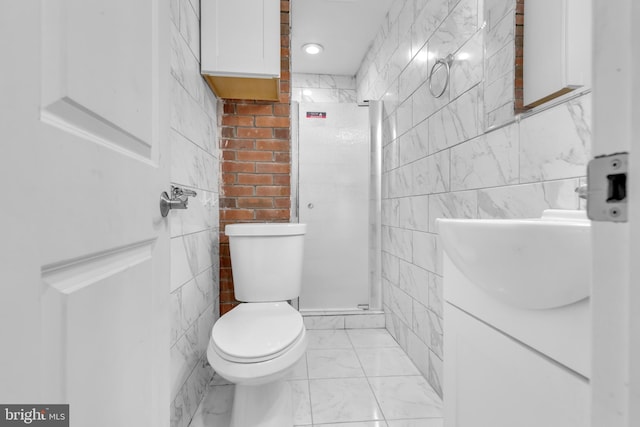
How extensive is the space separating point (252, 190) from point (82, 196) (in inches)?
65.2

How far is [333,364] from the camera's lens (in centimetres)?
186

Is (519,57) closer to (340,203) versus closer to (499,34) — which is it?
(499,34)

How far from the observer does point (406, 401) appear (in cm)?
150

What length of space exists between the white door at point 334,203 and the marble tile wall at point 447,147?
208mm

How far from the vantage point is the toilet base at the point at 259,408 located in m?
1.22

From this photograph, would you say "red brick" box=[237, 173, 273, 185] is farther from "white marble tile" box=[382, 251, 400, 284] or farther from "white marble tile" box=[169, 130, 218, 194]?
"white marble tile" box=[382, 251, 400, 284]

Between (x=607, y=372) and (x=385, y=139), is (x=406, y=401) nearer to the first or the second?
(x=607, y=372)

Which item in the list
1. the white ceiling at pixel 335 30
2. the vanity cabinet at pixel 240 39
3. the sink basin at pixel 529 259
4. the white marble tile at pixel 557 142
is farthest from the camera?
the white ceiling at pixel 335 30

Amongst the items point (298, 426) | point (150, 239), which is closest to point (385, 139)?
point (298, 426)

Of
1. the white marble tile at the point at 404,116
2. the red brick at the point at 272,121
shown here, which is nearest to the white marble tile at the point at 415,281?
the white marble tile at the point at 404,116

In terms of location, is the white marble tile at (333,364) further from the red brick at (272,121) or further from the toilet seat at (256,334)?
the red brick at (272,121)

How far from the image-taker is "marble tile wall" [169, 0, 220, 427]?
1.24 m

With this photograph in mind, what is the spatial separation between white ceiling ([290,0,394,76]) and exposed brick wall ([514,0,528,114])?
1.51m

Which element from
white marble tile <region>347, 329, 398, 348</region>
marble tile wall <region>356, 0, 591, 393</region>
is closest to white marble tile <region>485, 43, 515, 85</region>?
marble tile wall <region>356, 0, 591, 393</region>
